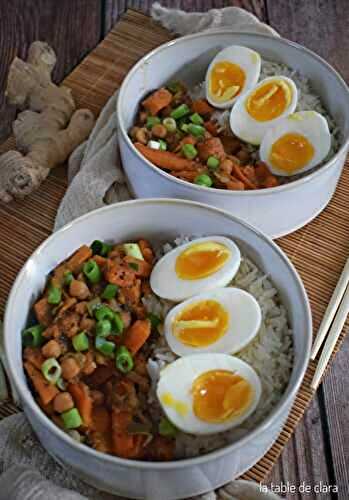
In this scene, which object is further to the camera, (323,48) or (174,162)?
(323,48)

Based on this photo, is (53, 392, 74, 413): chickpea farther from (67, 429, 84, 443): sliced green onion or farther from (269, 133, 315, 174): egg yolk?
(269, 133, 315, 174): egg yolk

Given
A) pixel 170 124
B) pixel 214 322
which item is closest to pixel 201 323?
pixel 214 322

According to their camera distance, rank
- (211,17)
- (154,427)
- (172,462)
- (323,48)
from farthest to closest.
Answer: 1. (323,48)
2. (211,17)
3. (154,427)
4. (172,462)

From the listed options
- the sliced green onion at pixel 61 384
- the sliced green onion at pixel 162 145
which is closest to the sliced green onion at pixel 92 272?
the sliced green onion at pixel 61 384

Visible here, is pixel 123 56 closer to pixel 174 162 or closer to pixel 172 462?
pixel 174 162

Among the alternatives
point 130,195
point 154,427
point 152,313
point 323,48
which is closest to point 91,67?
point 130,195

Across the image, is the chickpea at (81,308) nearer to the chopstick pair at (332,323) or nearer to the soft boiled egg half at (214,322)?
the soft boiled egg half at (214,322)

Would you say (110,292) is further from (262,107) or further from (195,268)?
(262,107)
